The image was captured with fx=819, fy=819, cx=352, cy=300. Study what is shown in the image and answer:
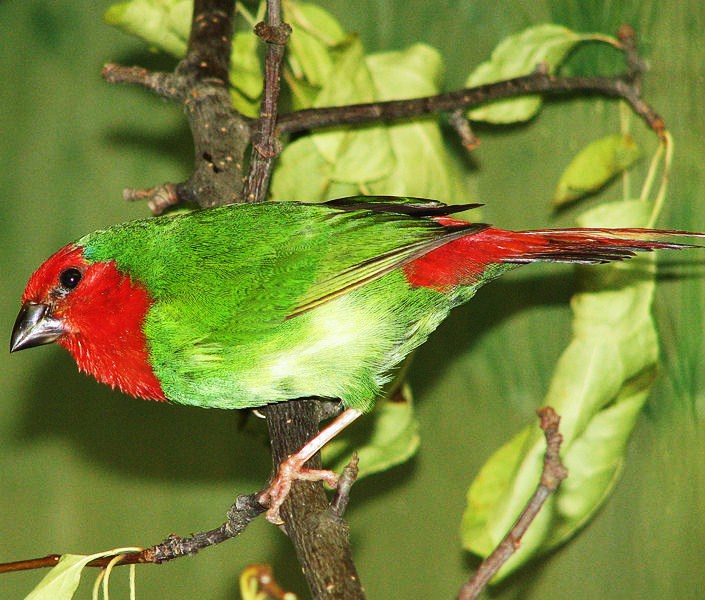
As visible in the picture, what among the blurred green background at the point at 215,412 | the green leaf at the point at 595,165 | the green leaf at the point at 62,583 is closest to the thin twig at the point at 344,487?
the green leaf at the point at 62,583

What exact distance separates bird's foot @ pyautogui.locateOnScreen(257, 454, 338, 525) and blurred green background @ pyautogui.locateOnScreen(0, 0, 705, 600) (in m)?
1.09

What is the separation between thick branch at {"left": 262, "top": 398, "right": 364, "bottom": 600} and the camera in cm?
144

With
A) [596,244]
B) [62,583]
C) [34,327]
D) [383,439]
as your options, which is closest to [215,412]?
[383,439]

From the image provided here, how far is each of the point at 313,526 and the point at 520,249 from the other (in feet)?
2.45

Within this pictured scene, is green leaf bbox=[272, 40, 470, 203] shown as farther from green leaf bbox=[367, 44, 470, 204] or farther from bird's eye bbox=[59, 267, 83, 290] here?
bird's eye bbox=[59, 267, 83, 290]

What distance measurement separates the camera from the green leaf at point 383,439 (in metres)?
2.35

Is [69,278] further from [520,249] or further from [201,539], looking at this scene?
[520,249]

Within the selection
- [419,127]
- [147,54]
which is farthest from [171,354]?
[147,54]

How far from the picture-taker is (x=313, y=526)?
1.58m

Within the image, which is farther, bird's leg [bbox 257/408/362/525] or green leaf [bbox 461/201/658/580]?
green leaf [bbox 461/201/658/580]

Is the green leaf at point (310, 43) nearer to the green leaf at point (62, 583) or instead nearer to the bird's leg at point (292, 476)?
the bird's leg at point (292, 476)

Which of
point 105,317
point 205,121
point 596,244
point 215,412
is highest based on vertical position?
point 205,121

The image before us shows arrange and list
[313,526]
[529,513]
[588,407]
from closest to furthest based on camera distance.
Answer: [529,513] < [313,526] < [588,407]

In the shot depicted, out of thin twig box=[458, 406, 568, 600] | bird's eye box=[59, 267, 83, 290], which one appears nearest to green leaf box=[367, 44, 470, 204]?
bird's eye box=[59, 267, 83, 290]
